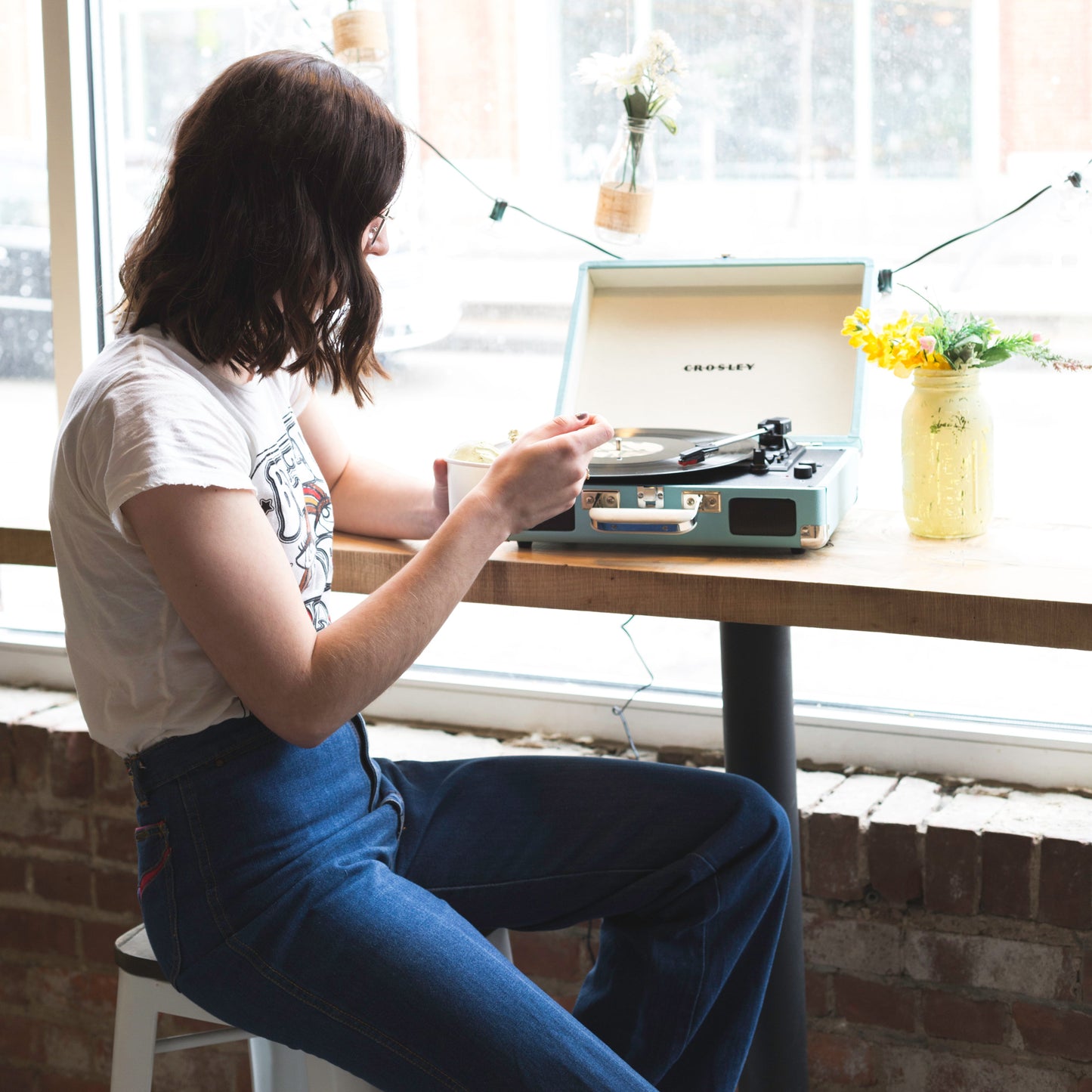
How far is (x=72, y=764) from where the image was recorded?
6.30 ft

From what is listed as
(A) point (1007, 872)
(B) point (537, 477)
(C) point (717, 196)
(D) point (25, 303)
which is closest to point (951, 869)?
(A) point (1007, 872)

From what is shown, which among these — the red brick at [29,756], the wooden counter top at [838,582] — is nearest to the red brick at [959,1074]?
the wooden counter top at [838,582]

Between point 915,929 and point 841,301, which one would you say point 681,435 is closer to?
point 841,301

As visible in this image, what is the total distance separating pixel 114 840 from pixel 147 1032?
0.77m

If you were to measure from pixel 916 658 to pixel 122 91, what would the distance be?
1418mm

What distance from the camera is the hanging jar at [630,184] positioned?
161cm

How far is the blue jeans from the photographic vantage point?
3.19 ft

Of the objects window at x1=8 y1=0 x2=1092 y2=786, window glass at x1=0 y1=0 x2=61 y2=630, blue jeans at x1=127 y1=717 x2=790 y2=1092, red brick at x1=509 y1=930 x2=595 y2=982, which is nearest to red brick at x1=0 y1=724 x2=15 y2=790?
window glass at x1=0 y1=0 x2=61 y2=630

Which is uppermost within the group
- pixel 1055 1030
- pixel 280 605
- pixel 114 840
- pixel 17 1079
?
pixel 280 605

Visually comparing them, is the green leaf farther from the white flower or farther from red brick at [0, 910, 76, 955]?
red brick at [0, 910, 76, 955]

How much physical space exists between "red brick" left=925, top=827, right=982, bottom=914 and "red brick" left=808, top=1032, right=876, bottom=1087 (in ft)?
0.72

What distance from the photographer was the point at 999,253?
1630 millimetres

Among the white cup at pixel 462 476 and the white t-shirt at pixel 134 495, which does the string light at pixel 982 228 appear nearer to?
the white cup at pixel 462 476

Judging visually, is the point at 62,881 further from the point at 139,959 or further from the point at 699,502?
the point at 699,502
